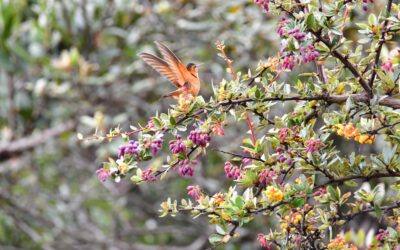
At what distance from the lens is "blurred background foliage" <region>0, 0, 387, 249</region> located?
3930 mm

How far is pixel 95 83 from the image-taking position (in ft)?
13.0

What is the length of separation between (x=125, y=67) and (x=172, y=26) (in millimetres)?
420

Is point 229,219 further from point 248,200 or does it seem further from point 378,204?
point 378,204

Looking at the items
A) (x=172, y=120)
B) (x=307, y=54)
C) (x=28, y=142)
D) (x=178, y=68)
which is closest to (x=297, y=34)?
(x=307, y=54)

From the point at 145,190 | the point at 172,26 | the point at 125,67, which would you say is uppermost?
the point at 172,26

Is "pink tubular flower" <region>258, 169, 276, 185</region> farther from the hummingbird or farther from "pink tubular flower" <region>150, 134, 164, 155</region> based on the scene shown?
the hummingbird

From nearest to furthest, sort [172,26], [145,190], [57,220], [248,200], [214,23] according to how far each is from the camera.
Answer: [248,200]
[214,23]
[172,26]
[57,220]
[145,190]

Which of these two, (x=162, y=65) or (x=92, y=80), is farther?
(x=92, y=80)

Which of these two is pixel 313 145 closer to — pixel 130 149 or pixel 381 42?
pixel 381 42

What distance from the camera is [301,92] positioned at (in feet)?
5.02

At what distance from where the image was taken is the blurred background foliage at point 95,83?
12.9 feet

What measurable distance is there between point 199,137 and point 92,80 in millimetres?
2561

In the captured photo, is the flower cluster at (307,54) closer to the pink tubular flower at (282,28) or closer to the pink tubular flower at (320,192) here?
the pink tubular flower at (282,28)

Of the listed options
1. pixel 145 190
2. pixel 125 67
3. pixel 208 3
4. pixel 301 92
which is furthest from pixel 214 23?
pixel 301 92
